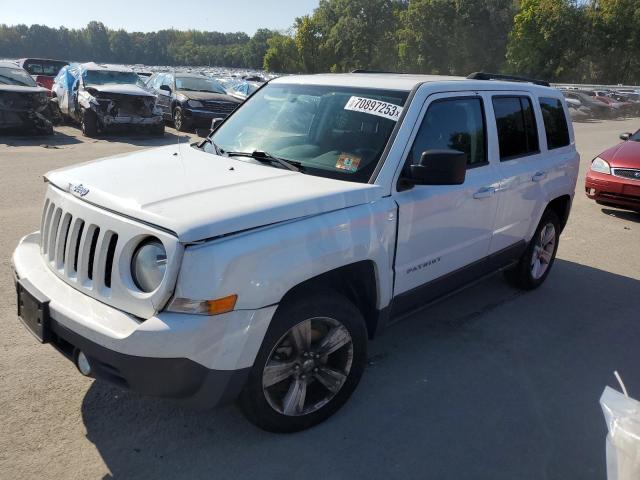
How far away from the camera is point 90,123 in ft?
45.1

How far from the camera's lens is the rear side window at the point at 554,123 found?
5082 millimetres

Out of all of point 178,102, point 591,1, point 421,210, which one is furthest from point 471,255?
point 591,1

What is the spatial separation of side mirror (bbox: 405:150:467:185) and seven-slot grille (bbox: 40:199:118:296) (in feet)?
5.60

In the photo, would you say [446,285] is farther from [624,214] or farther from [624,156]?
[624,214]

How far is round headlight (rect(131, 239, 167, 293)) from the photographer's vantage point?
2486mm

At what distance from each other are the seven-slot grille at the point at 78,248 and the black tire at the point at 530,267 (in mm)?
3880

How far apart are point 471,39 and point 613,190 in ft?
224

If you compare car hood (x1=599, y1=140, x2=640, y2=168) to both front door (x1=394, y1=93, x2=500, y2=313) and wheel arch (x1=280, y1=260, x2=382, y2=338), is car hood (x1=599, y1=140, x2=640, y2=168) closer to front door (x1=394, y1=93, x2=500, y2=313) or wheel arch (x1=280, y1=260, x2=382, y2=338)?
front door (x1=394, y1=93, x2=500, y2=313)

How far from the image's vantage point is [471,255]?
13.6 ft

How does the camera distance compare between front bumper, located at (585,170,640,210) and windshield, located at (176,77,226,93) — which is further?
windshield, located at (176,77,226,93)

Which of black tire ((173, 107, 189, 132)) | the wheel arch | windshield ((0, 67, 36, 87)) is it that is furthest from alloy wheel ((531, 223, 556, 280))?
windshield ((0, 67, 36, 87))

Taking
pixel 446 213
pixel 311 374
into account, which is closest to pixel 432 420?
pixel 311 374

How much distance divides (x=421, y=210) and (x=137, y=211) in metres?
1.73

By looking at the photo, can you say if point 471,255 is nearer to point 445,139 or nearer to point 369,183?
point 445,139
